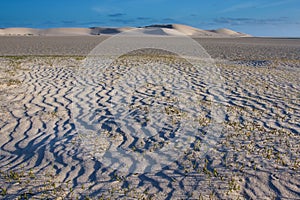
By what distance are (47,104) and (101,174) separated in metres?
4.46

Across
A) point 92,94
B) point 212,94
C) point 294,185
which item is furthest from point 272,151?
point 92,94

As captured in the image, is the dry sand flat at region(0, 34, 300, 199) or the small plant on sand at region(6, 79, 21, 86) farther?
the small plant on sand at region(6, 79, 21, 86)

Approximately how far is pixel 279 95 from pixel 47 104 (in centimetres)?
722

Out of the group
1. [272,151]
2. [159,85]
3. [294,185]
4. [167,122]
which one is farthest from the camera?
[159,85]

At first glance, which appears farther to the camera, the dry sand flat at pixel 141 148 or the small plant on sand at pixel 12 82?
the small plant on sand at pixel 12 82

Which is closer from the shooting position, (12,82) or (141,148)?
(141,148)

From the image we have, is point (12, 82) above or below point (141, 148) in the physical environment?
above

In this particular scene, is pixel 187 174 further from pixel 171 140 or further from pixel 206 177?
pixel 171 140

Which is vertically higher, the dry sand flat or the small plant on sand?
the small plant on sand

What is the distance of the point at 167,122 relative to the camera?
752 cm

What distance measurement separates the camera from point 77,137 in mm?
6535

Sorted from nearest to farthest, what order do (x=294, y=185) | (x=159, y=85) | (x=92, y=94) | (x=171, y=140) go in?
(x=294, y=185)
(x=171, y=140)
(x=92, y=94)
(x=159, y=85)

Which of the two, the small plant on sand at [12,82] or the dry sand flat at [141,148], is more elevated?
the small plant on sand at [12,82]

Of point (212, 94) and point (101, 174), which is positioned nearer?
point (101, 174)
